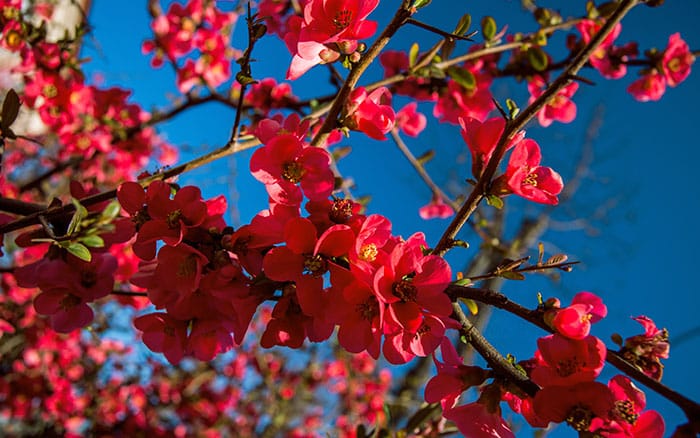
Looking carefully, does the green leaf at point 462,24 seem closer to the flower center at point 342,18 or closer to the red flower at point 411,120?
the flower center at point 342,18

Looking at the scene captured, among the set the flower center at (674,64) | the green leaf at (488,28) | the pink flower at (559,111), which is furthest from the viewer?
the flower center at (674,64)

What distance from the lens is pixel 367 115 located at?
3.27 feet

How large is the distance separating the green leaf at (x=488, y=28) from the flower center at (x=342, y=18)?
110cm

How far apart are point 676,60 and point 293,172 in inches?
76.1

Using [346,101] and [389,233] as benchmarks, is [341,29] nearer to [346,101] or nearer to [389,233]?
[346,101]

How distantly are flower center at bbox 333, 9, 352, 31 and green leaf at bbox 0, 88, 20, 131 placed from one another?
2.62ft

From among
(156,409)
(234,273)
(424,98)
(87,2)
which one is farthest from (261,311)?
(234,273)

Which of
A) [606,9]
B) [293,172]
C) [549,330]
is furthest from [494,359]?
[606,9]

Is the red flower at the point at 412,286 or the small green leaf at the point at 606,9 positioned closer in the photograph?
the red flower at the point at 412,286

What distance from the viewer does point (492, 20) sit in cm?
179

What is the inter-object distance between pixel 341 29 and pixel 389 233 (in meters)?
0.40

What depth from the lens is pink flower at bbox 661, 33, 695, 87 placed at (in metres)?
1.97

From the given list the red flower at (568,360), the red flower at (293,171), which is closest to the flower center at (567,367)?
the red flower at (568,360)

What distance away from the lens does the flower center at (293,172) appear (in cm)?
91
